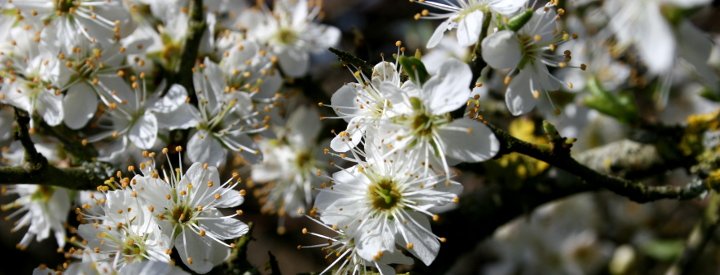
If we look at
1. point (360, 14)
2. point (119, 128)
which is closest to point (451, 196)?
point (119, 128)

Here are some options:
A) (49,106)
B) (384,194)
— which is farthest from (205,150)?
(384,194)

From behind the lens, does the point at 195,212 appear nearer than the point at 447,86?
No

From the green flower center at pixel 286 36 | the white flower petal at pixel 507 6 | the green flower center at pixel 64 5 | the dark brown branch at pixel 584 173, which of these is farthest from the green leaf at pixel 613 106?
the green flower center at pixel 64 5

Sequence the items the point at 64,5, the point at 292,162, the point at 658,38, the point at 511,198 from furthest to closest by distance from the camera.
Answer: the point at 292,162, the point at 511,198, the point at 658,38, the point at 64,5

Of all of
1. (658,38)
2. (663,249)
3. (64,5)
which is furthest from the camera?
(663,249)

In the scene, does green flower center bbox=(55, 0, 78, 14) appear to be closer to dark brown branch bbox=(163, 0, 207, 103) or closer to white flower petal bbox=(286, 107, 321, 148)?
dark brown branch bbox=(163, 0, 207, 103)

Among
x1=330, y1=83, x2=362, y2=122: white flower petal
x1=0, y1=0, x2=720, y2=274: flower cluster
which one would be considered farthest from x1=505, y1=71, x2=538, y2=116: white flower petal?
x1=330, y1=83, x2=362, y2=122: white flower petal

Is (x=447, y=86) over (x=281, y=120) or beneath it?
over

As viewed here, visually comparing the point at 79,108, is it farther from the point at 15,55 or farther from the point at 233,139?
the point at 233,139

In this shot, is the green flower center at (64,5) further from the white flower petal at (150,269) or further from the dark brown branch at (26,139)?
the white flower petal at (150,269)

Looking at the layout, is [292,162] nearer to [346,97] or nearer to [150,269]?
[346,97]
